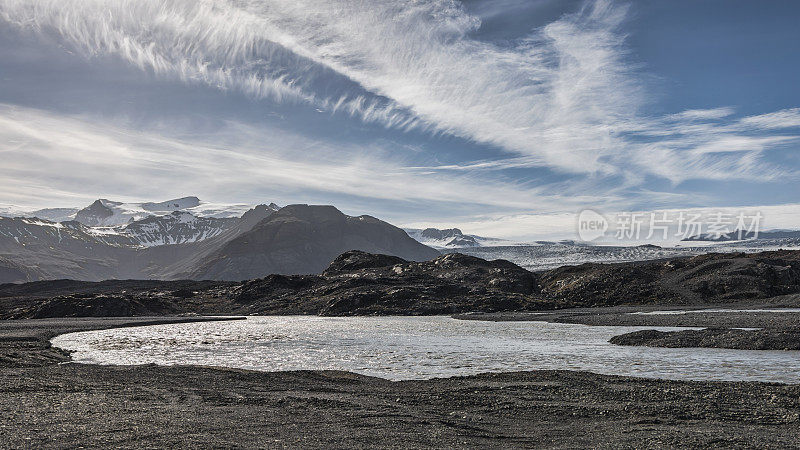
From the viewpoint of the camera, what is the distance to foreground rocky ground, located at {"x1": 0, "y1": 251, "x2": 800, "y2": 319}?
8603 centimetres

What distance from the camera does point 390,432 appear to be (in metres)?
13.7

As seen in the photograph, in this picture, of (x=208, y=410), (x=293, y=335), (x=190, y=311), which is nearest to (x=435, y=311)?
(x=293, y=335)

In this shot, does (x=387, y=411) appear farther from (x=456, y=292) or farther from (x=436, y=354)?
(x=456, y=292)

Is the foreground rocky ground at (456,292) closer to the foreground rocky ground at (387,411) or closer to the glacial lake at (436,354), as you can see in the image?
the glacial lake at (436,354)

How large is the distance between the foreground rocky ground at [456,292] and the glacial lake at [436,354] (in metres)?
38.6

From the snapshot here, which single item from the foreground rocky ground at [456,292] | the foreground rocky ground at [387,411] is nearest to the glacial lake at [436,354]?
the foreground rocky ground at [387,411]

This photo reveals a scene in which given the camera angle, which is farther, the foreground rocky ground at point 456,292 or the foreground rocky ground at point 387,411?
the foreground rocky ground at point 456,292

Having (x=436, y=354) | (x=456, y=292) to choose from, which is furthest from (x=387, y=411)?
(x=456, y=292)

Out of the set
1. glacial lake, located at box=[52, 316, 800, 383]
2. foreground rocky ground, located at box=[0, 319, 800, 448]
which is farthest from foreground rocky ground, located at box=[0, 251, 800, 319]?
foreground rocky ground, located at box=[0, 319, 800, 448]

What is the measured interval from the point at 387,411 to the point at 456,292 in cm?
8229

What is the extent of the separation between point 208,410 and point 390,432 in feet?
19.9

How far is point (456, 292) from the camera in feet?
320

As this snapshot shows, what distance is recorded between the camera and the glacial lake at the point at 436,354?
2523 centimetres

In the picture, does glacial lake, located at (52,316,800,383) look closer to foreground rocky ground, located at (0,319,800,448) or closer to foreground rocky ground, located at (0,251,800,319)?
foreground rocky ground, located at (0,319,800,448)
